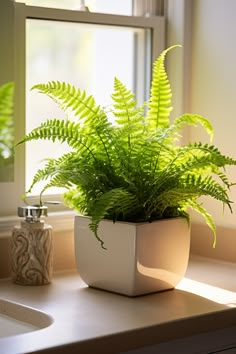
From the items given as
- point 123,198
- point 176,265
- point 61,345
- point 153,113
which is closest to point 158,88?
point 153,113

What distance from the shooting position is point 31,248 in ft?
5.15

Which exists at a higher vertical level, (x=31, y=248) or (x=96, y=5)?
(x=96, y=5)

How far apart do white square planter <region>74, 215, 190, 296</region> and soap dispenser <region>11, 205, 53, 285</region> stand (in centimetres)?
8

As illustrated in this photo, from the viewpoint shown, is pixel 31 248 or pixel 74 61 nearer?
pixel 31 248

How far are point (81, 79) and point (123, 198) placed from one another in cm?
59

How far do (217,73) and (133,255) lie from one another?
0.72m

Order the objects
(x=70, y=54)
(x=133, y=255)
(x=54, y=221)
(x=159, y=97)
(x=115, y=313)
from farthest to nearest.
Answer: (x=70, y=54)
(x=54, y=221)
(x=159, y=97)
(x=133, y=255)
(x=115, y=313)

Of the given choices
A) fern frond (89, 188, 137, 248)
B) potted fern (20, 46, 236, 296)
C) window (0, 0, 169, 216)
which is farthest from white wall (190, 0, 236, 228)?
fern frond (89, 188, 137, 248)

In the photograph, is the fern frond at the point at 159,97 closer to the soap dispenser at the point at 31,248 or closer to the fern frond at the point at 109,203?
the fern frond at the point at 109,203


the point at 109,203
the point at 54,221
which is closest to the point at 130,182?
the point at 109,203

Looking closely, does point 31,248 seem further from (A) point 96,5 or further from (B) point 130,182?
(A) point 96,5

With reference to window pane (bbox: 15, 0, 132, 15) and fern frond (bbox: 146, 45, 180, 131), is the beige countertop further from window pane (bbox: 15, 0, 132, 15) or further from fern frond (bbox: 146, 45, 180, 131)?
window pane (bbox: 15, 0, 132, 15)

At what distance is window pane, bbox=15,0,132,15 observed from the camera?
180cm

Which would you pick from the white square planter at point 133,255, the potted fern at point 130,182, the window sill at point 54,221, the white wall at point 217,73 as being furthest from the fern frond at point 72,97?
the white wall at point 217,73
